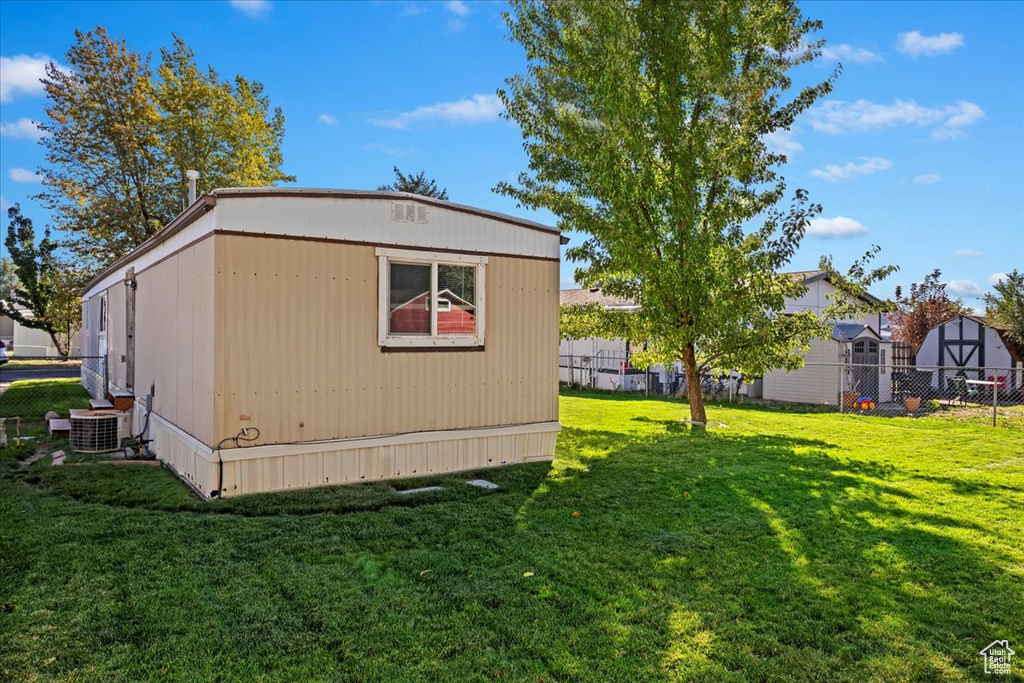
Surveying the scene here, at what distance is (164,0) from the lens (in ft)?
38.4

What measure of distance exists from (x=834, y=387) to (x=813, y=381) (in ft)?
1.75

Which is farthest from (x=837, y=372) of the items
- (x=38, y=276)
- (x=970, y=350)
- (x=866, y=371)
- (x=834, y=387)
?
(x=38, y=276)

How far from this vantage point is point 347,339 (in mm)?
6340

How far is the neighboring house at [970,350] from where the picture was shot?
21.2m

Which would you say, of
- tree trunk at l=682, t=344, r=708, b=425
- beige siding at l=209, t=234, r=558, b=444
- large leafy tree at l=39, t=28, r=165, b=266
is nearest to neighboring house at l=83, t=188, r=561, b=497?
beige siding at l=209, t=234, r=558, b=444

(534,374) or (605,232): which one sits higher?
(605,232)

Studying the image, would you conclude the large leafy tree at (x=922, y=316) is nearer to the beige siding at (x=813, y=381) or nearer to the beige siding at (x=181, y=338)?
the beige siding at (x=813, y=381)

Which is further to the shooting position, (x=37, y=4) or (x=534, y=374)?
(x=37, y=4)

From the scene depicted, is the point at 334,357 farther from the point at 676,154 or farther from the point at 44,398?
the point at 44,398

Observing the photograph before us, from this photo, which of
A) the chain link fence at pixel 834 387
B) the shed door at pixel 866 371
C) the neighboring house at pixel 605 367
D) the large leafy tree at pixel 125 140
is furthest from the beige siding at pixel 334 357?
the large leafy tree at pixel 125 140

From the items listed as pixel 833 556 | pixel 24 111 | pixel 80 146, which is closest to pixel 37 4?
pixel 80 146

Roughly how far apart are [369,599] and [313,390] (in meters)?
3.00

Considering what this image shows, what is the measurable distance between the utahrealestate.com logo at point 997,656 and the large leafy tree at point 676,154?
6.69 meters

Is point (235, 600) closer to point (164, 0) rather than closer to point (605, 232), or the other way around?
point (605, 232)
